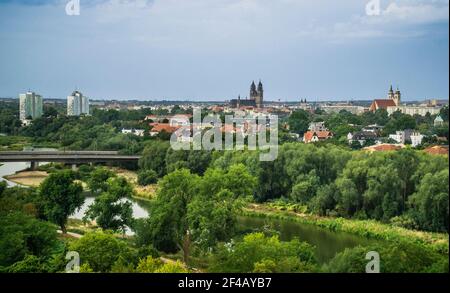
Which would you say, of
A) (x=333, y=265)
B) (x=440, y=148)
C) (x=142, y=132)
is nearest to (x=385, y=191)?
(x=440, y=148)

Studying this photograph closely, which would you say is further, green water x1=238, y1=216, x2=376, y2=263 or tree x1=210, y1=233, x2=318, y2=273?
green water x1=238, y1=216, x2=376, y2=263

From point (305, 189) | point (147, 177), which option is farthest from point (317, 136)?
point (147, 177)

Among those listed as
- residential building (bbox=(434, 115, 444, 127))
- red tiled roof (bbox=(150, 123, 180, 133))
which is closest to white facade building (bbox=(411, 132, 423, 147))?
residential building (bbox=(434, 115, 444, 127))

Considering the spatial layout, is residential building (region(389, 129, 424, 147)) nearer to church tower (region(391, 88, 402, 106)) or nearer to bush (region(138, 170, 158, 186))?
church tower (region(391, 88, 402, 106))

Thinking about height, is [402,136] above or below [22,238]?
above

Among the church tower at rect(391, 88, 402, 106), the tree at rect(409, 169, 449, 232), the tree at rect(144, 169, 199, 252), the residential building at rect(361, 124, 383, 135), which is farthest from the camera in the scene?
the residential building at rect(361, 124, 383, 135)

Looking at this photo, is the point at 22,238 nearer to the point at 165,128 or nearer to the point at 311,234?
the point at 311,234
